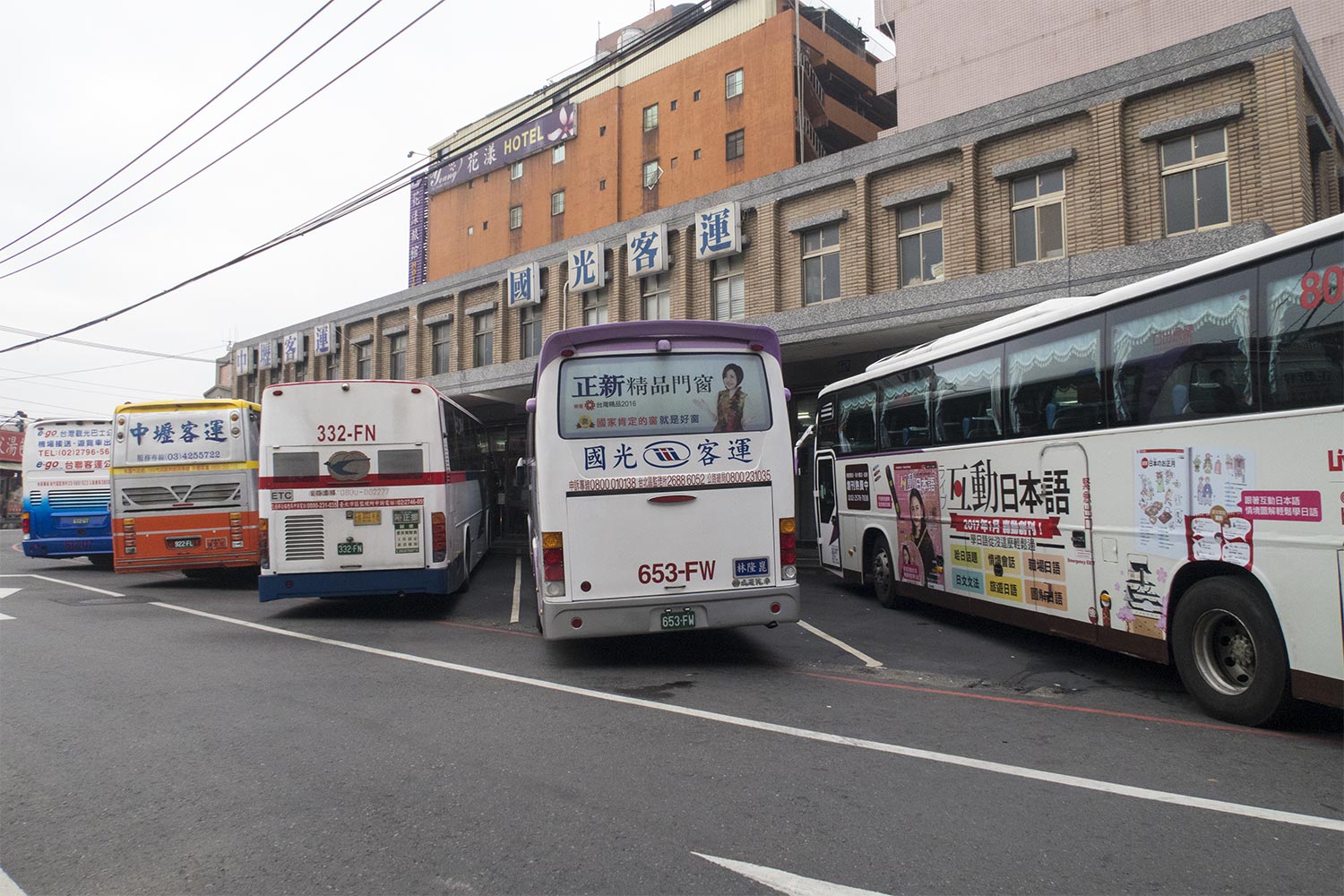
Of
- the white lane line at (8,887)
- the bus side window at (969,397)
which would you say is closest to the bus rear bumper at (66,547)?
the white lane line at (8,887)

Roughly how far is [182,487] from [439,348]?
16.6m

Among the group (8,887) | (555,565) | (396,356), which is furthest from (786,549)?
(396,356)

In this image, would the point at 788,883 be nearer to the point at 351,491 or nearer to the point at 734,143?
the point at 351,491

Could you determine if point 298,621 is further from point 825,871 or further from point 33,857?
point 825,871

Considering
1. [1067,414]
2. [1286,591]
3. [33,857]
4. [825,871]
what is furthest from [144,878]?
[1067,414]

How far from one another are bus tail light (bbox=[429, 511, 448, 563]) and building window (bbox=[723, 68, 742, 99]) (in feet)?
135

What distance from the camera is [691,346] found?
776 cm

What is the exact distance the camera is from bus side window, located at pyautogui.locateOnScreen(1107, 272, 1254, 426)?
5.55 metres

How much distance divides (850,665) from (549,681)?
2826 mm

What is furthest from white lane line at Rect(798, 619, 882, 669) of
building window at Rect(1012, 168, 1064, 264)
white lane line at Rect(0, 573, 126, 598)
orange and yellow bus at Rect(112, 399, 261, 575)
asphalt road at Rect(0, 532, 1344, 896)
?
white lane line at Rect(0, 573, 126, 598)

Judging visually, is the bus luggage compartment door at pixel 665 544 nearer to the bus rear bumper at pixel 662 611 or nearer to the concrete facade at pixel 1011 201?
the bus rear bumper at pixel 662 611

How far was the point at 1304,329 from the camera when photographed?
5059 millimetres

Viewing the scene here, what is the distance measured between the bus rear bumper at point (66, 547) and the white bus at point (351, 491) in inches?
404

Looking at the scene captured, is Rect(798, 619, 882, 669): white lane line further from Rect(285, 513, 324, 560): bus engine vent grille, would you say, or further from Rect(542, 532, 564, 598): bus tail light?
Rect(285, 513, 324, 560): bus engine vent grille
